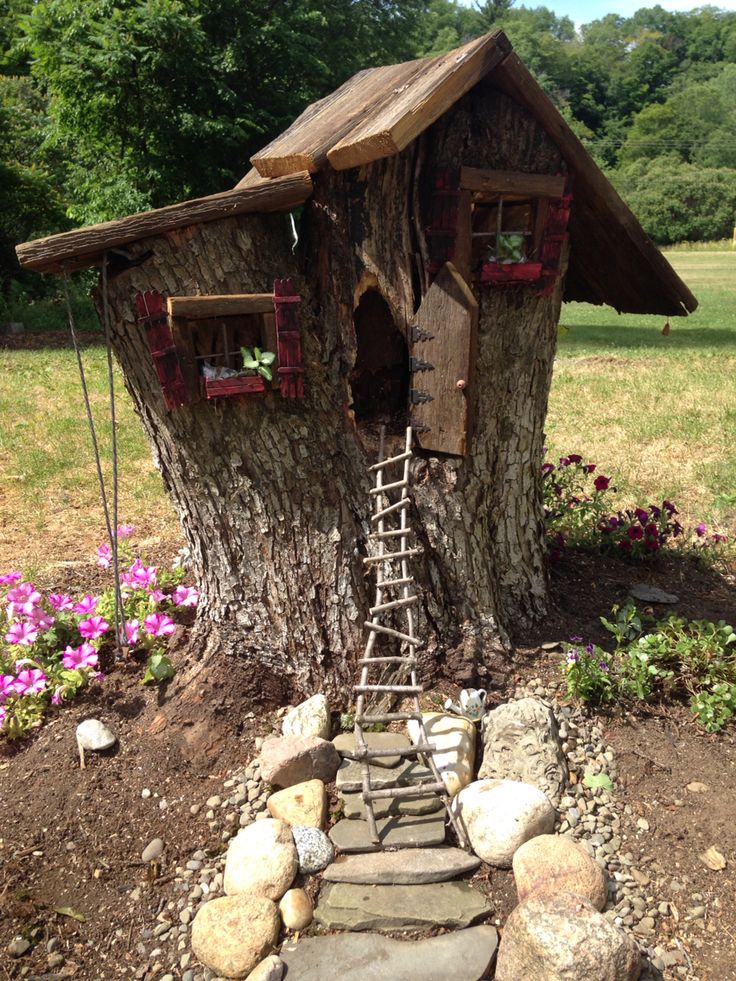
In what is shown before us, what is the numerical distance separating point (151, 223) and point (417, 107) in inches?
39.0

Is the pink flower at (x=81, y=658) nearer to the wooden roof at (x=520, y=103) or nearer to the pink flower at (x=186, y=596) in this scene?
the pink flower at (x=186, y=596)

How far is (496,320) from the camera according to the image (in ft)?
11.0

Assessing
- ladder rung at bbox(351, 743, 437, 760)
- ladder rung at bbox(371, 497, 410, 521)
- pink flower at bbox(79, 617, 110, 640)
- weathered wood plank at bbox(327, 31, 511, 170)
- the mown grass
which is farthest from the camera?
the mown grass

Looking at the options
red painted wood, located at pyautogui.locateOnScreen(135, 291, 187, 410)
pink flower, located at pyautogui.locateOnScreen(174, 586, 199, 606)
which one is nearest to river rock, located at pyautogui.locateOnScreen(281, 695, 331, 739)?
pink flower, located at pyautogui.locateOnScreen(174, 586, 199, 606)

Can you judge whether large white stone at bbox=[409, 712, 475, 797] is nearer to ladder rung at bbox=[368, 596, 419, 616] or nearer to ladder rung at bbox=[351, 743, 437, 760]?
ladder rung at bbox=[351, 743, 437, 760]

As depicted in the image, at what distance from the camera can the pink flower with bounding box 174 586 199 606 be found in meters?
3.85

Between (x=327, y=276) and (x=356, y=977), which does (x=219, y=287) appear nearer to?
(x=327, y=276)

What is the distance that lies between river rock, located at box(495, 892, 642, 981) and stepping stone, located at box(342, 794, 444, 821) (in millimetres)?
592

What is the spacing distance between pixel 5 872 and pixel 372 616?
5.53 feet

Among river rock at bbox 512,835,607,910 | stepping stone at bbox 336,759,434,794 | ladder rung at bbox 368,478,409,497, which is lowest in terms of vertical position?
stepping stone at bbox 336,759,434,794

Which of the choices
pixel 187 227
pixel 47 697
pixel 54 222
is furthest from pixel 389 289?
pixel 54 222

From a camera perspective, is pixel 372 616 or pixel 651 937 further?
pixel 372 616

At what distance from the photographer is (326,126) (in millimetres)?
3113

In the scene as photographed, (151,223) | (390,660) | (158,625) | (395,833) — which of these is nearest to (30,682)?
(158,625)
